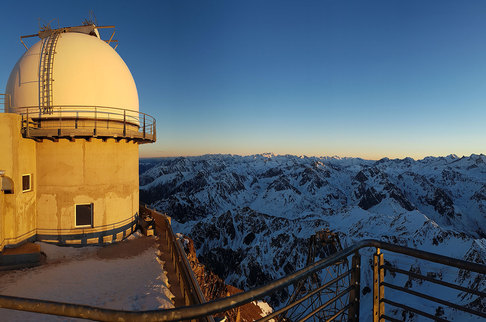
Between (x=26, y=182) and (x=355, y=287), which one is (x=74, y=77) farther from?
(x=355, y=287)

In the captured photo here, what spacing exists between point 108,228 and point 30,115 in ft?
27.9

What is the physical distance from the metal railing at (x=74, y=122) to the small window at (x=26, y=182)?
7.68ft

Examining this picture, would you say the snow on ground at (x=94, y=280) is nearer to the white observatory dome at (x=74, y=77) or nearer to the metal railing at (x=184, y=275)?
the metal railing at (x=184, y=275)

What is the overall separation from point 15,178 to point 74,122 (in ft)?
14.5

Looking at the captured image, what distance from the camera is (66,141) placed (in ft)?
51.5

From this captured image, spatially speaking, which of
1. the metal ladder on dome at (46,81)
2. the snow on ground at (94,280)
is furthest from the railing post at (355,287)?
the metal ladder on dome at (46,81)

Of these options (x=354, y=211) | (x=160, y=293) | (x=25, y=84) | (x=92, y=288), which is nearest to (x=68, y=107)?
(x=25, y=84)

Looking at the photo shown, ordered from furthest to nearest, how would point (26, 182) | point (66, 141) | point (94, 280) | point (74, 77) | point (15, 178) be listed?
point (74, 77)
point (66, 141)
point (26, 182)
point (15, 178)
point (94, 280)

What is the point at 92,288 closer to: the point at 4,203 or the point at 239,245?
the point at 4,203

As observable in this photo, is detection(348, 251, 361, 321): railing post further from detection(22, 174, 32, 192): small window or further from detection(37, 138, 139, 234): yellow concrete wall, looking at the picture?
detection(22, 174, 32, 192): small window

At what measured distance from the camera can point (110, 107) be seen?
17156 mm

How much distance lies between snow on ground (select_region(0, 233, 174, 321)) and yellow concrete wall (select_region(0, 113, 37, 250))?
178 cm

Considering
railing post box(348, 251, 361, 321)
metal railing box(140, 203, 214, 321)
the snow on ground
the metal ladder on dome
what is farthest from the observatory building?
railing post box(348, 251, 361, 321)

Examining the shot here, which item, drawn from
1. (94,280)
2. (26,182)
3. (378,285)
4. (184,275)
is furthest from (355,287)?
(26,182)
